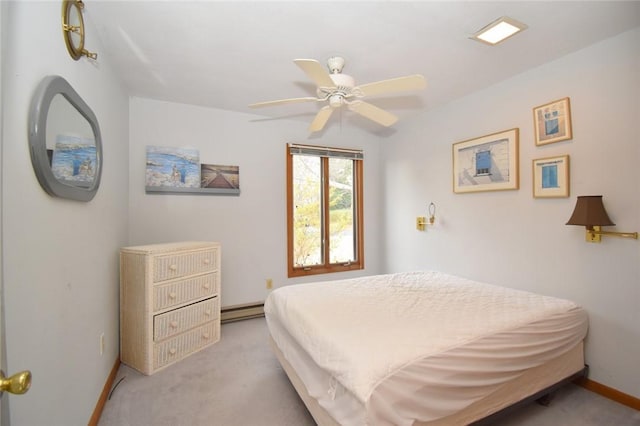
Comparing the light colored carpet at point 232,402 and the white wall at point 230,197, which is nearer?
the light colored carpet at point 232,402

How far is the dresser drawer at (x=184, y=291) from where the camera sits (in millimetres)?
2232

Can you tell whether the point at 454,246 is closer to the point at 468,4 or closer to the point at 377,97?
the point at 377,97

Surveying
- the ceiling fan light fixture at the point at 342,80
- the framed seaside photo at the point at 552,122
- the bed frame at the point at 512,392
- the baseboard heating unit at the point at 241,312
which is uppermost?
the ceiling fan light fixture at the point at 342,80

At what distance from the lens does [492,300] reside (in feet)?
6.67

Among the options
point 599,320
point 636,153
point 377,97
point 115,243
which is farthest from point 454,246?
point 115,243

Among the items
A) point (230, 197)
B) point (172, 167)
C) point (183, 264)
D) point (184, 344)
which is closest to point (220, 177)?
point (230, 197)

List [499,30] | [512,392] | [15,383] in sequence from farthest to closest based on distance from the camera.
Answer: [499,30]
[512,392]
[15,383]

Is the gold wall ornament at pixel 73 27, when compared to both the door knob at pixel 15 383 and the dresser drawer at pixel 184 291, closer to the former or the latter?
the door knob at pixel 15 383

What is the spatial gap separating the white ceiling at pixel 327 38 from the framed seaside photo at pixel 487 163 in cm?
53

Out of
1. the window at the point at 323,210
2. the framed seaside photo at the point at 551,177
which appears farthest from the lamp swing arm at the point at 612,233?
the window at the point at 323,210

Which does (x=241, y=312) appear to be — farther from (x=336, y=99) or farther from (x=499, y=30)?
(x=499, y=30)

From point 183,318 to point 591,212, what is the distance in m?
3.15

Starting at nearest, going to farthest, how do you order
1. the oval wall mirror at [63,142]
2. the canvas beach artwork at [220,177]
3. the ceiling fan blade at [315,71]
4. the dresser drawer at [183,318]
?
the oval wall mirror at [63,142] → the ceiling fan blade at [315,71] → the dresser drawer at [183,318] → the canvas beach artwork at [220,177]

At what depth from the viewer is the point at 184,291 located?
2.42 m
